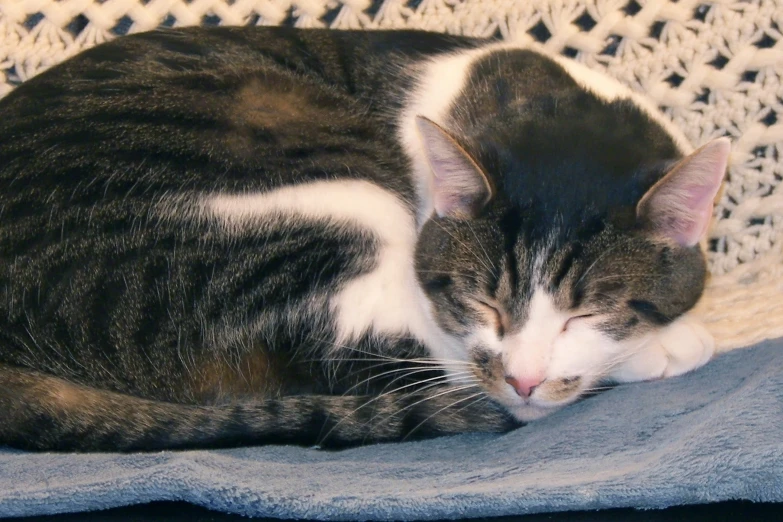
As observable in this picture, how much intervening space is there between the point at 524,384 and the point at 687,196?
33cm

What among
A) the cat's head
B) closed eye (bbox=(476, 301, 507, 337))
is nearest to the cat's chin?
the cat's head

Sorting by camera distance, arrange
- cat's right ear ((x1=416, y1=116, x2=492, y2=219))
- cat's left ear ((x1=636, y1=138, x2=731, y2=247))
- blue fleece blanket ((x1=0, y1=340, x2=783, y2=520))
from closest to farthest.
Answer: blue fleece blanket ((x1=0, y1=340, x2=783, y2=520)) < cat's left ear ((x1=636, y1=138, x2=731, y2=247)) < cat's right ear ((x1=416, y1=116, x2=492, y2=219))

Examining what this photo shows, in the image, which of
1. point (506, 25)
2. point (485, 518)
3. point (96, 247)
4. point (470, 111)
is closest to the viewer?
point (485, 518)

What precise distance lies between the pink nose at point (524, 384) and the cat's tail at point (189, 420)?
70 mm

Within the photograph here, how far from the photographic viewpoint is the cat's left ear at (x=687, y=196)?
1.04 m

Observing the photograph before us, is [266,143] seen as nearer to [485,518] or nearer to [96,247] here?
[96,247]

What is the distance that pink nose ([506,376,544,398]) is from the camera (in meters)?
1.08

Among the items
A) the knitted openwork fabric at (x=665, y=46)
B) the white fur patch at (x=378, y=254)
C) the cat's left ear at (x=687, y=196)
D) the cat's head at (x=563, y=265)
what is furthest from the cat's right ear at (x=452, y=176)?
the knitted openwork fabric at (x=665, y=46)

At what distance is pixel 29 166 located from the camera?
118cm

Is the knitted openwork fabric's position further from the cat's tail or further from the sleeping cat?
the cat's tail

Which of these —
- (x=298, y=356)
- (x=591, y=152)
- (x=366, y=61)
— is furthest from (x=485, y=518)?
(x=366, y=61)

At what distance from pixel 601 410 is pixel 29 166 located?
886 mm

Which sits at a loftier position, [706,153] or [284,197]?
[706,153]

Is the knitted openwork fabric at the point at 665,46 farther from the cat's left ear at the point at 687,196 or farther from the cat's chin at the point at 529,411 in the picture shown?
the cat's chin at the point at 529,411
